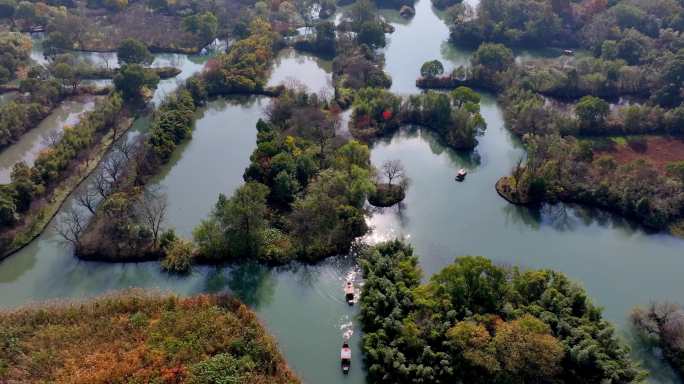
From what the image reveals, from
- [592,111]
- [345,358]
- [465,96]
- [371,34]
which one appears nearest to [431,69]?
[465,96]

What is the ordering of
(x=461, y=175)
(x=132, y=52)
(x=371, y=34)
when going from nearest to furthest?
(x=461, y=175)
(x=132, y=52)
(x=371, y=34)

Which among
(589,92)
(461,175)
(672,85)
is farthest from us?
(589,92)

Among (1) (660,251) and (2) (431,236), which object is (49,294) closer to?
(2) (431,236)

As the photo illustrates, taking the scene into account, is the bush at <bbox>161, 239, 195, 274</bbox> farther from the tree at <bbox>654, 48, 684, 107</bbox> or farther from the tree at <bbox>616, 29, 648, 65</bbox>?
the tree at <bbox>616, 29, 648, 65</bbox>

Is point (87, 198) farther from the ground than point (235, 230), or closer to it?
farther from the ground

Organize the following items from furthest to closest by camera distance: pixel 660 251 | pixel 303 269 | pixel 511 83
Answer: pixel 511 83 → pixel 660 251 → pixel 303 269

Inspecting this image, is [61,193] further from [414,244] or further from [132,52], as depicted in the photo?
[414,244]

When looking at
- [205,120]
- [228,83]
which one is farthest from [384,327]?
[228,83]

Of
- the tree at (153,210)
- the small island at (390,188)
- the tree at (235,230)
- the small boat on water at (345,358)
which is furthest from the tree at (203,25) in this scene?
the small boat on water at (345,358)
